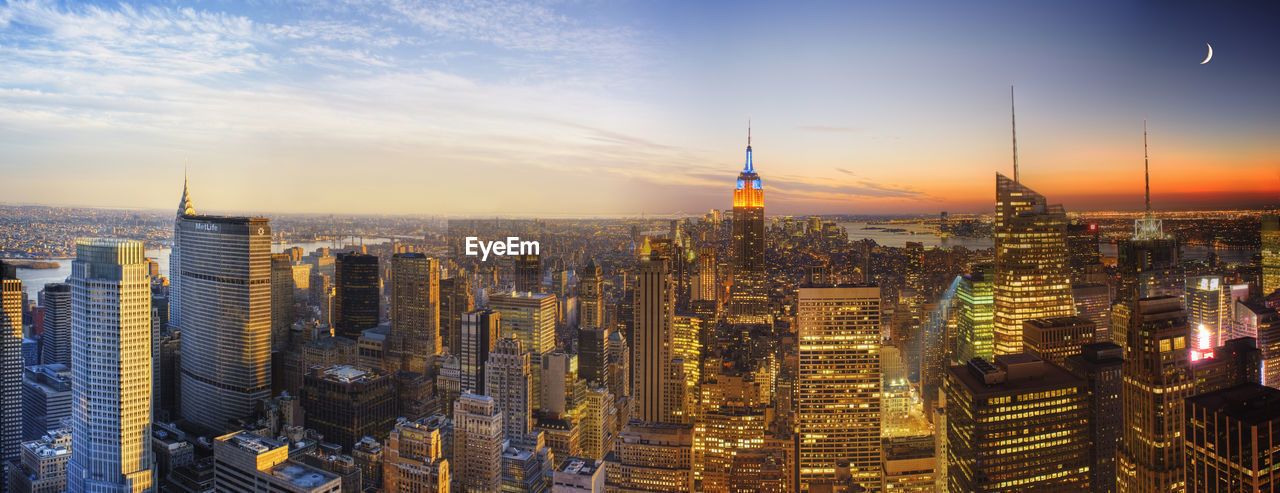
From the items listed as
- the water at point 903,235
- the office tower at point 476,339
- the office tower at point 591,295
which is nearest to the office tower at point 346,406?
the office tower at point 476,339

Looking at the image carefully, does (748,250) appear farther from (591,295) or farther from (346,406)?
(346,406)

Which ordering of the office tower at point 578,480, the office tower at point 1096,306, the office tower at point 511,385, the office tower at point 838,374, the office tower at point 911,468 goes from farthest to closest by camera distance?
1. the office tower at point 511,385
2. the office tower at point 838,374
3. the office tower at point 911,468
4. the office tower at point 1096,306
5. the office tower at point 578,480

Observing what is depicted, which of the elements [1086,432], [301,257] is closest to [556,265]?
[301,257]

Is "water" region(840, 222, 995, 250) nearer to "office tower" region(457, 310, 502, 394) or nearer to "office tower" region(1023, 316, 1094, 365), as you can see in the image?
"office tower" region(1023, 316, 1094, 365)

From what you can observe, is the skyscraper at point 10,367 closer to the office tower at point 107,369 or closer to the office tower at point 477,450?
the office tower at point 107,369

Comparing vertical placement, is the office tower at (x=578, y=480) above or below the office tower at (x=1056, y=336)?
below
